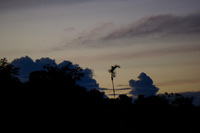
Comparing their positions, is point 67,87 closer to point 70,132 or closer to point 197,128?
point 70,132

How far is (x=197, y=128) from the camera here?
200ft

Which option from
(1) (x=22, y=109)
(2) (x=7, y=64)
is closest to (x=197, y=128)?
(1) (x=22, y=109)

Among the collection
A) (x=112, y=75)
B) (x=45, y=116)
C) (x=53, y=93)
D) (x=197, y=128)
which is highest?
(x=112, y=75)

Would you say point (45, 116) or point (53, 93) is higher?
point (53, 93)

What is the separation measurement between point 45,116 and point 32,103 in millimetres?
3095

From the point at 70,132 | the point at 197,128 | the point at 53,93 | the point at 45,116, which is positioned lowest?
the point at 197,128

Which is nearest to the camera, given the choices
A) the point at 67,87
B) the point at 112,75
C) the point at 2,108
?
the point at 2,108

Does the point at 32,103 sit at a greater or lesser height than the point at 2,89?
lesser

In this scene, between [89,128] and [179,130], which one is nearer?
[89,128]

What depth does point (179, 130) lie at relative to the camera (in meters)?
57.1

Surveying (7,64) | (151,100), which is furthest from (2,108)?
(151,100)

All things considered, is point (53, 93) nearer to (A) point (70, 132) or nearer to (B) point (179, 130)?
(A) point (70, 132)

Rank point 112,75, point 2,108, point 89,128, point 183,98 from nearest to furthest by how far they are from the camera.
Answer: point 2,108 → point 89,128 → point 112,75 → point 183,98

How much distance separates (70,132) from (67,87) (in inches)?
320
